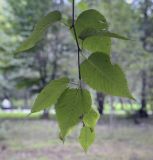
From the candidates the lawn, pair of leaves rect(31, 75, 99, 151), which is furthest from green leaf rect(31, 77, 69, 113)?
the lawn

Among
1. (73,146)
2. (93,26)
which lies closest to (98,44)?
(93,26)

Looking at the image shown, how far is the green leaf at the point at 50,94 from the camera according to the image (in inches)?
11.7

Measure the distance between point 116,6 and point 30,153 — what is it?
14.2 ft

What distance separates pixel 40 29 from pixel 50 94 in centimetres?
6

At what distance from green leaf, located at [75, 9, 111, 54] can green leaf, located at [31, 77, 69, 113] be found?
4cm

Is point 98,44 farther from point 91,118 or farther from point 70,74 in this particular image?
point 70,74

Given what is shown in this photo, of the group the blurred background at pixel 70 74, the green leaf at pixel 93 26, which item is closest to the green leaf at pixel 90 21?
the green leaf at pixel 93 26

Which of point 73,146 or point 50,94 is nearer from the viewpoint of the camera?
point 50,94

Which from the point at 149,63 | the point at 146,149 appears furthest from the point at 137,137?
the point at 149,63

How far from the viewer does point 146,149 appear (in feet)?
19.3

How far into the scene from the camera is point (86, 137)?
1.11ft

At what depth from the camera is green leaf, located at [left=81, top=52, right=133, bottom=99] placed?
0.91 feet

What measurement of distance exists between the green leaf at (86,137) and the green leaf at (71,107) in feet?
0.13

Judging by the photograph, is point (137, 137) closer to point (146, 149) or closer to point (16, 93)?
point (146, 149)
